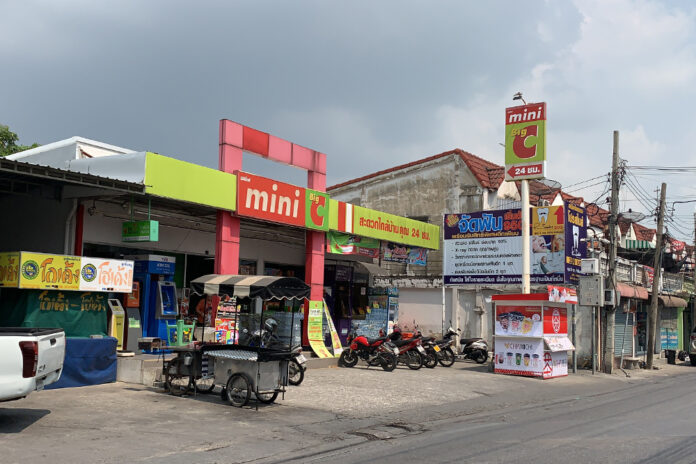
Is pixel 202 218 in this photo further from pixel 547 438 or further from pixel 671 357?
pixel 671 357

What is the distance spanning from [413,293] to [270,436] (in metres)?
22.0

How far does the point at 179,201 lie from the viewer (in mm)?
16234

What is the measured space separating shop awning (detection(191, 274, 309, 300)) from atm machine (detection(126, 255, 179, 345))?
4.98 meters

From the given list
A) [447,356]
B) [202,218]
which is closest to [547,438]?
[447,356]

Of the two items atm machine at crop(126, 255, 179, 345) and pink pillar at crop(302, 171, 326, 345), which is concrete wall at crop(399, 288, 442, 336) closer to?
pink pillar at crop(302, 171, 326, 345)

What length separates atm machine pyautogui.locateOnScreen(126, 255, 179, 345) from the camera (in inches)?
720

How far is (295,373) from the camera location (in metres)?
15.4

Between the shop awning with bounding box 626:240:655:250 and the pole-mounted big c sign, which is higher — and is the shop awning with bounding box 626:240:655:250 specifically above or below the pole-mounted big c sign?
below

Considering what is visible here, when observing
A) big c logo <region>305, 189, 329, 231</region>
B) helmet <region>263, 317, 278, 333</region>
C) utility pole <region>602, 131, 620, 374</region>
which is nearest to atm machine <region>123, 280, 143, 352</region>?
helmet <region>263, 317, 278, 333</region>

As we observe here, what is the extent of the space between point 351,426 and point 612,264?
1654 centimetres

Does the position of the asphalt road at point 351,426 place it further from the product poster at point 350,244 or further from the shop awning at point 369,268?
the shop awning at point 369,268

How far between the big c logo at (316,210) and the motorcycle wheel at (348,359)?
394 cm

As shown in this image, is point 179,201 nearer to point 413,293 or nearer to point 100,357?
point 100,357

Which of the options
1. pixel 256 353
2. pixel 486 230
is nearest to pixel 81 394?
pixel 256 353
